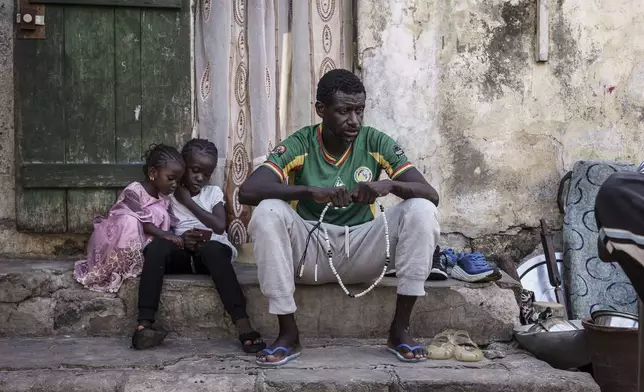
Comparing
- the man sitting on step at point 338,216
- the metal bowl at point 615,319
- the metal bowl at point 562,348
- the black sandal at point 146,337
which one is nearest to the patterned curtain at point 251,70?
the man sitting on step at point 338,216

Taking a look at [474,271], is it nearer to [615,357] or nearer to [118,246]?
[615,357]

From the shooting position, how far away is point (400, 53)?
16.3 ft

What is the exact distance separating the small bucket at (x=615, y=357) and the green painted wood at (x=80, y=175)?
8.93 ft

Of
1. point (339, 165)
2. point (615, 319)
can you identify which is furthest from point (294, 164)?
point (615, 319)

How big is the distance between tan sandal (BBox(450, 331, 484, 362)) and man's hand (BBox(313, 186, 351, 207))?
3.04 ft

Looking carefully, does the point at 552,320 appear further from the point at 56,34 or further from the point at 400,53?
the point at 56,34

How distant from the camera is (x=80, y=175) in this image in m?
4.63

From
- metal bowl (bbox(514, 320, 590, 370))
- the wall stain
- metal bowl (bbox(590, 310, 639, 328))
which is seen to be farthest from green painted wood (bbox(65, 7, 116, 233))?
metal bowl (bbox(590, 310, 639, 328))

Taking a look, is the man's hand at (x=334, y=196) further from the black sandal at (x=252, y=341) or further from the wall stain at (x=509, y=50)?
the wall stain at (x=509, y=50)

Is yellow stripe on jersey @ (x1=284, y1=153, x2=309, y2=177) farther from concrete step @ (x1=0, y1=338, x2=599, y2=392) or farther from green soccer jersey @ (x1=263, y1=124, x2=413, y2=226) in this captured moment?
concrete step @ (x1=0, y1=338, x2=599, y2=392)

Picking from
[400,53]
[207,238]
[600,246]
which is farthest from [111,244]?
[600,246]

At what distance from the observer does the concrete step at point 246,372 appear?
3432mm

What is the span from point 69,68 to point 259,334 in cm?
202

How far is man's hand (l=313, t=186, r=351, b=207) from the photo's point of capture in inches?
145
